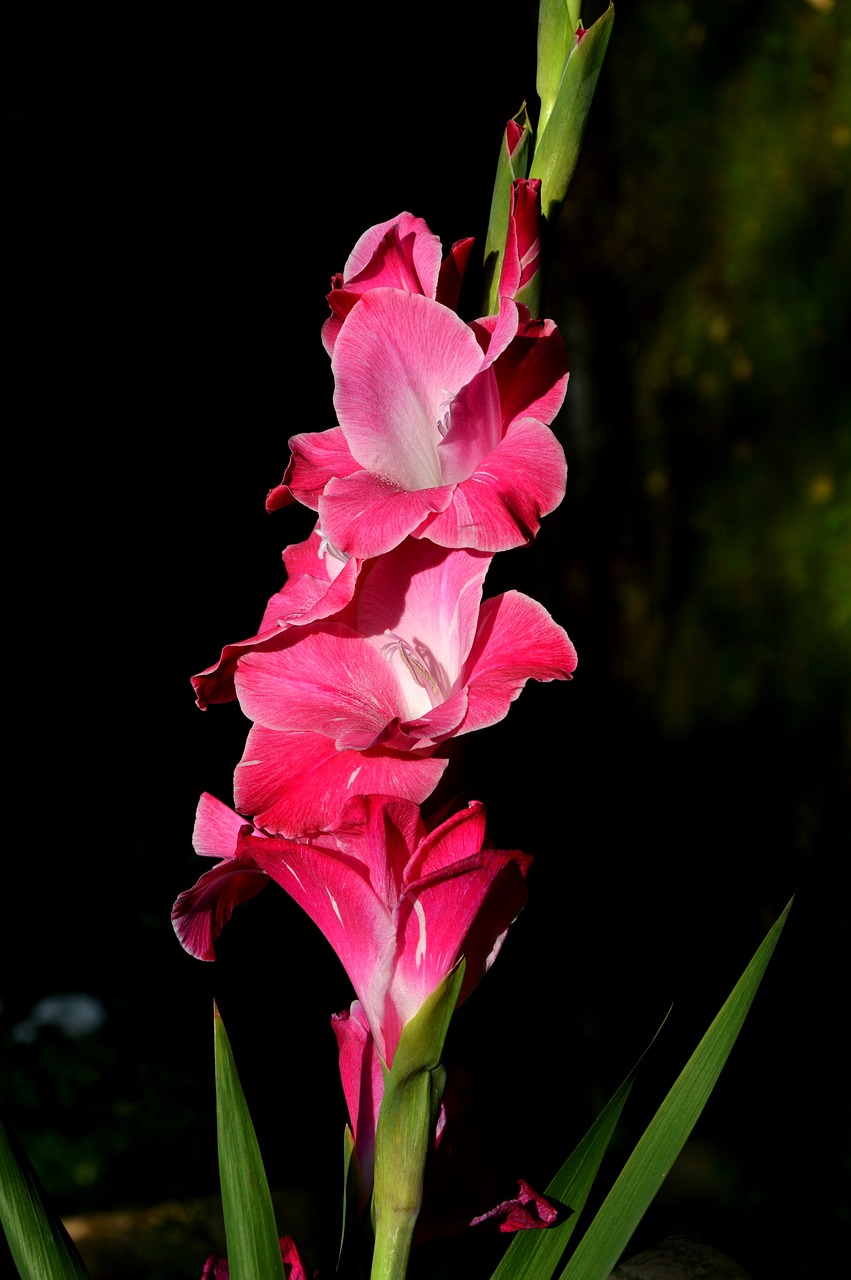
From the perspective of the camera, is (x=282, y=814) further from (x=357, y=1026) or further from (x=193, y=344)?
(x=193, y=344)

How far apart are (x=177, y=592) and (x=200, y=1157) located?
932 millimetres

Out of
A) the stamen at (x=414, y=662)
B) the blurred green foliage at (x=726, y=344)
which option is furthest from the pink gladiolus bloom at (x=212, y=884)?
the blurred green foliage at (x=726, y=344)

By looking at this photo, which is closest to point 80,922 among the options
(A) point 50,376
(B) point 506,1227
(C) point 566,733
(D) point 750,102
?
(A) point 50,376

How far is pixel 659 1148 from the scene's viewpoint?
1.71ft

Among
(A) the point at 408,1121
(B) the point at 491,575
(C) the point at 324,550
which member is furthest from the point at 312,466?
(B) the point at 491,575

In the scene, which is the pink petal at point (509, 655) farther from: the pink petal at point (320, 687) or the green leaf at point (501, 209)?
the green leaf at point (501, 209)

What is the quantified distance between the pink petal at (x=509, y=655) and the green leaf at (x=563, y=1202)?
0.18 m

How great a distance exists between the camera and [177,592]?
1.82 metres

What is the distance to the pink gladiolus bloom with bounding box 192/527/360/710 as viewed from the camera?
1.65 feet

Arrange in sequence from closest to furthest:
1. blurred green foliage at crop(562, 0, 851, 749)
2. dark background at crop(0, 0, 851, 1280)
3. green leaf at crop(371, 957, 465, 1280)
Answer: green leaf at crop(371, 957, 465, 1280), dark background at crop(0, 0, 851, 1280), blurred green foliage at crop(562, 0, 851, 749)

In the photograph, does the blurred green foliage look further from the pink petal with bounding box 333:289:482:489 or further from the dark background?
the pink petal with bounding box 333:289:482:489

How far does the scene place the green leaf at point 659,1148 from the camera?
511 millimetres

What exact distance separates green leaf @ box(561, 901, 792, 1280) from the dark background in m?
0.88

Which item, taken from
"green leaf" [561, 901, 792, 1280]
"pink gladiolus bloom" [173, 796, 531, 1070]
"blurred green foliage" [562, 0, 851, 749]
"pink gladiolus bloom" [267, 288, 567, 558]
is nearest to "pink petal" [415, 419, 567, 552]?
"pink gladiolus bloom" [267, 288, 567, 558]
